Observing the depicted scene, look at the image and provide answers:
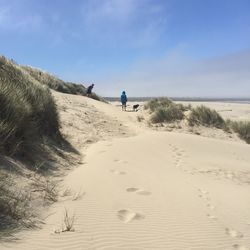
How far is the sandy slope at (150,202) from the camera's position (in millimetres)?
4660

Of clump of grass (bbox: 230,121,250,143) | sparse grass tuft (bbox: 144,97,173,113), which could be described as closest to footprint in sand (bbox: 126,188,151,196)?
clump of grass (bbox: 230,121,250,143)

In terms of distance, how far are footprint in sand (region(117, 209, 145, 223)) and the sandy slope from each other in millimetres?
14

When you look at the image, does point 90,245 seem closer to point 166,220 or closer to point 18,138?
point 166,220

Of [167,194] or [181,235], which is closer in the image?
[181,235]

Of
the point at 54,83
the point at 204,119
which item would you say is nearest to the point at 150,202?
the point at 204,119

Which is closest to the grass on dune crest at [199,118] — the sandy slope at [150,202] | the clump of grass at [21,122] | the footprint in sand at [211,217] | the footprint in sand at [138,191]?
the sandy slope at [150,202]

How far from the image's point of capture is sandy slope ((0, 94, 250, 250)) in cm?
466

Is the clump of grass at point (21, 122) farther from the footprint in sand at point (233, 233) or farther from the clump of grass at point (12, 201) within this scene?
the footprint in sand at point (233, 233)

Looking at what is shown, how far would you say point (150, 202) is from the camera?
619 cm

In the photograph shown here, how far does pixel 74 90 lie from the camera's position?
30297 mm

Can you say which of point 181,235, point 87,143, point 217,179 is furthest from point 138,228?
point 87,143

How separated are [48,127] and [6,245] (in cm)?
639

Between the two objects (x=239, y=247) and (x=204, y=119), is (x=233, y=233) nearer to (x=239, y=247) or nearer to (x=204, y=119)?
(x=239, y=247)

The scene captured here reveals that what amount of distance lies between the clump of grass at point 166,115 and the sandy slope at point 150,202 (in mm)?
6801
